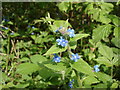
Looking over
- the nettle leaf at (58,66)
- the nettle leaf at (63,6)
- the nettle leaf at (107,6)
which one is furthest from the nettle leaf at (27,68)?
the nettle leaf at (107,6)

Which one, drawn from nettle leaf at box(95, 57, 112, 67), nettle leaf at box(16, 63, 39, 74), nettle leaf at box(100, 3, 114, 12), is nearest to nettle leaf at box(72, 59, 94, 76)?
nettle leaf at box(95, 57, 112, 67)

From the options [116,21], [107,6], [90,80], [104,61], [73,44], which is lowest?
[90,80]

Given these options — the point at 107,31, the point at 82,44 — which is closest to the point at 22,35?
the point at 82,44

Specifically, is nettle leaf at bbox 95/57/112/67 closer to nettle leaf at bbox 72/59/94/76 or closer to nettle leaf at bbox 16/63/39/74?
nettle leaf at bbox 72/59/94/76

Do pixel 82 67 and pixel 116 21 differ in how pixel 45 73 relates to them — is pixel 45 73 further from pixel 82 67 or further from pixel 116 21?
pixel 116 21

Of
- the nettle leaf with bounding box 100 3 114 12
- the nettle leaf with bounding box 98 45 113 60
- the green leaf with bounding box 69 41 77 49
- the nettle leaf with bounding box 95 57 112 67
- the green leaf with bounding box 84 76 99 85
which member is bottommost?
the green leaf with bounding box 84 76 99 85

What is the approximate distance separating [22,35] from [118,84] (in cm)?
231

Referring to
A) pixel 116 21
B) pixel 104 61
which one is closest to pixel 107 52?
pixel 104 61

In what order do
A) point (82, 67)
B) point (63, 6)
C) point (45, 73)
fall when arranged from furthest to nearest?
point (63, 6)
point (45, 73)
point (82, 67)

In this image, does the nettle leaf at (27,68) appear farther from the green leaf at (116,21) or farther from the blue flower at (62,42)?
the green leaf at (116,21)

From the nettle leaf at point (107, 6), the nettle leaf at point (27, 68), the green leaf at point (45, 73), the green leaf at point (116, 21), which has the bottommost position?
the green leaf at point (45, 73)

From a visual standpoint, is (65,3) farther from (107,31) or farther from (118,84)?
(118,84)

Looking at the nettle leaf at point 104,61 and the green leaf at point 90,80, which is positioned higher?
the nettle leaf at point 104,61

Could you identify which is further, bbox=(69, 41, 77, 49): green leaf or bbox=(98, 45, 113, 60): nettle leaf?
bbox=(98, 45, 113, 60): nettle leaf
